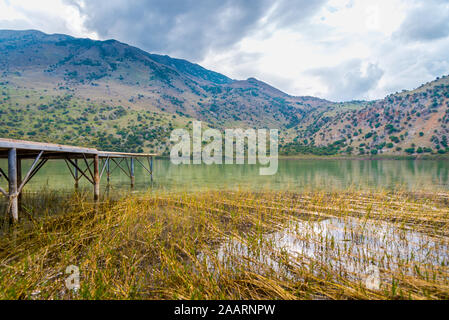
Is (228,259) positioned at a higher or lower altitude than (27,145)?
lower

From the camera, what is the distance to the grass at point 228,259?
3.92 m

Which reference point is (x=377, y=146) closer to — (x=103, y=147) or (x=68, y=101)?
(x=103, y=147)

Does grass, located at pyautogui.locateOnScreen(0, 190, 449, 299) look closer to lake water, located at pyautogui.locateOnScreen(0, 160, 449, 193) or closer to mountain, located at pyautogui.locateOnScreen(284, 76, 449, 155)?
lake water, located at pyautogui.locateOnScreen(0, 160, 449, 193)

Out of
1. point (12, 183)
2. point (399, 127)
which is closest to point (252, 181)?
point (12, 183)

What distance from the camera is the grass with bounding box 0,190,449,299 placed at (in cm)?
392

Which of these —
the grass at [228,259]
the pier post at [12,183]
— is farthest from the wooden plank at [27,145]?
the grass at [228,259]

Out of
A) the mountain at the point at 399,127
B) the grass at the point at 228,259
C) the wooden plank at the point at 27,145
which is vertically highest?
the mountain at the point at 399,127

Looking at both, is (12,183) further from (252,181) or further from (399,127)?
(399,127)

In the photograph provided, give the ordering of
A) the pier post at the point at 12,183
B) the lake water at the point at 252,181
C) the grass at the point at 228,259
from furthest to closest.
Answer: the lake water at the point at 252,181 → the pier post at the point at 12,183 → the grass at the point at 228,259

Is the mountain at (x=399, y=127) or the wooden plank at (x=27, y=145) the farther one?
the mountain at (x=399, y=127)

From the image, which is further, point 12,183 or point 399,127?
point 399,127

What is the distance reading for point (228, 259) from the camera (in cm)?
517

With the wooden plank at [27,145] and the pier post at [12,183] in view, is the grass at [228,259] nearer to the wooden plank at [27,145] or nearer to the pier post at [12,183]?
the pier post at [12,183]
